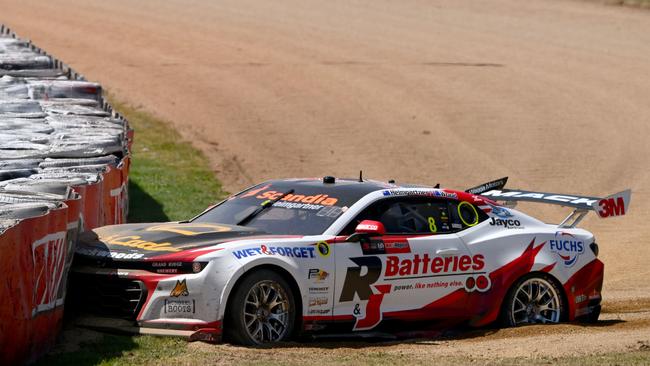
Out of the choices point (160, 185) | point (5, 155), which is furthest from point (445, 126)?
point (5, 155)

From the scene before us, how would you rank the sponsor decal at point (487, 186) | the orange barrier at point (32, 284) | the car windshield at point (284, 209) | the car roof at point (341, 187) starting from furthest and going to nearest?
the sponsor decal at point (487, 186) → the car roof at point (341, 187) → the car windshield at point (284, 209) → the orange barrier at point (32, 284)

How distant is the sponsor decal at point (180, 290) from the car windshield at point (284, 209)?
1197mm

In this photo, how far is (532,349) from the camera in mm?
9414

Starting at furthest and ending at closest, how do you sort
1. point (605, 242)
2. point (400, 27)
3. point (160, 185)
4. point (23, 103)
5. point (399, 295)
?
point (400, 27), point (160, 185), point (605, 242), point (23, 103), point (399, 295)

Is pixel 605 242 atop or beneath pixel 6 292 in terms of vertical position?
beneath

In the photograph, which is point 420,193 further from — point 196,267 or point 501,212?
point 196,267

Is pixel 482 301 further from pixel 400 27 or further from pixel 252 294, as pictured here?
pixel 400 27

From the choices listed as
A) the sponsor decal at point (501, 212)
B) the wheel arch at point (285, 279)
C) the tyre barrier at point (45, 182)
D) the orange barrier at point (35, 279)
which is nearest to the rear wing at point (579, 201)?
the sponsor decal at point (501, 212)

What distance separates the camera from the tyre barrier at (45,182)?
318 inches

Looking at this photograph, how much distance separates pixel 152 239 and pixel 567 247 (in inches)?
Answer: 150

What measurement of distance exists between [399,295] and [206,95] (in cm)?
1693

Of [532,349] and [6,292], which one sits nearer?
[6,292]

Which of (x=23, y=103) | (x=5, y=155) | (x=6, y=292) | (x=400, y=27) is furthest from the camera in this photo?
(x=400, y=27)

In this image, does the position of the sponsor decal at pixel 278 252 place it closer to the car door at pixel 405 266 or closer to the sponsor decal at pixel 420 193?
the car door at pixel 405 266
